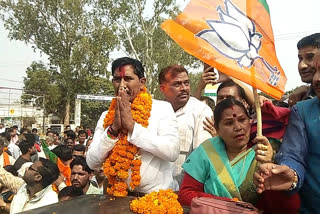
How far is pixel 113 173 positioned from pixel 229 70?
1.08 meters

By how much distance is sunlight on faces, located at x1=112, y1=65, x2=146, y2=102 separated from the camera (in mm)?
2303

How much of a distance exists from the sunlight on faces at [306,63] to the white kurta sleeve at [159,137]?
929 millimetres

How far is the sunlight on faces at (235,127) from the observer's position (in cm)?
184

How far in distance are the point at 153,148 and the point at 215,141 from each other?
41 centimetres

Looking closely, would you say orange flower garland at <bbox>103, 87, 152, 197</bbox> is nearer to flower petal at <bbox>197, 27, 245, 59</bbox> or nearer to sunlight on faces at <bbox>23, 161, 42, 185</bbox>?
flower petal at <bbox>197, 27, 245, 59</bbox>

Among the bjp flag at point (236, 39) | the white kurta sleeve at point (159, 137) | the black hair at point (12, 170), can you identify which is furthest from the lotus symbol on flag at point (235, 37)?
the black hair at point (12, 170)

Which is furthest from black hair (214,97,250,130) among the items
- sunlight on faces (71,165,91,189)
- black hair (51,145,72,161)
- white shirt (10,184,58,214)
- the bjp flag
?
black hair (51,145,72,161)

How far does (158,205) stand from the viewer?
1.79 meters

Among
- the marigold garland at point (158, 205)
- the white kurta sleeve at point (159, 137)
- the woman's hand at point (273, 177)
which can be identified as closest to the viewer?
the woman's hand at point (273, 177)

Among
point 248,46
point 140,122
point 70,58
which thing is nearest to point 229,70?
point 248,46

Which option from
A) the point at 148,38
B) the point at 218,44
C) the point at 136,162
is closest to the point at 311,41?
the point at 218,44

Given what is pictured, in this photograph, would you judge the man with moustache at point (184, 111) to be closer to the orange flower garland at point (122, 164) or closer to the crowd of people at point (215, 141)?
the crowd of people at point (215, 141)

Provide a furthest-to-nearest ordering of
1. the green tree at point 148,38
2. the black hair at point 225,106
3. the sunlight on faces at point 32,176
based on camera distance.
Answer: the green tree at point 148,38
the sunlight on faces at point 32,176
the black hair at point 225,106

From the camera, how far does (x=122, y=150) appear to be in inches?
86.0
